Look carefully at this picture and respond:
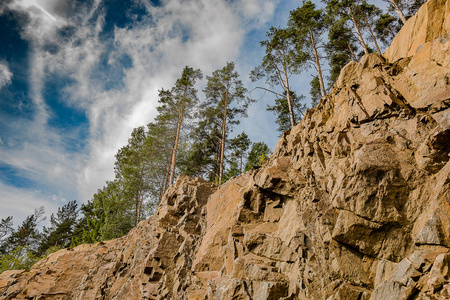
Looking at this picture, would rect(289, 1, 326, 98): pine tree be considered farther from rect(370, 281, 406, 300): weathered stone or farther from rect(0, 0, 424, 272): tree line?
rect(370, 281, 406, 300): weathered stone

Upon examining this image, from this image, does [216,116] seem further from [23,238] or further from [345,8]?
[23,238]

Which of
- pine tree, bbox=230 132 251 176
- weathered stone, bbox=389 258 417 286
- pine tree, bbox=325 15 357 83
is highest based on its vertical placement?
pine tree, bbox=325 15 357 83

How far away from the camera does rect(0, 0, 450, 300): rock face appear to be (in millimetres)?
4367

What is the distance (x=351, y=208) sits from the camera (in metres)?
5.08

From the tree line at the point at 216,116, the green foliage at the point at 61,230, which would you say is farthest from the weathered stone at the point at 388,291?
the green foliage at the point at 61,230

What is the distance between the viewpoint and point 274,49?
18.7 meters

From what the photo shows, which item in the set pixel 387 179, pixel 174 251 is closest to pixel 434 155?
pixel 387 179

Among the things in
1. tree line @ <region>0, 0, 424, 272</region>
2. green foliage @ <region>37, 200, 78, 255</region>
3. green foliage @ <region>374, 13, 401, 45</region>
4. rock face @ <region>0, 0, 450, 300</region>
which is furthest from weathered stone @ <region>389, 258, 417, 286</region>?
green foliage @ <region>37, 200, 78, 255</region>

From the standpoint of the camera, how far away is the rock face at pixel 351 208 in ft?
14.3

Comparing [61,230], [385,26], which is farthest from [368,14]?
[61,230]

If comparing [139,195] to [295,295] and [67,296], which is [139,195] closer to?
[67,296]

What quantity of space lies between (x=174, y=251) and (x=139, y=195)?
17.4 m

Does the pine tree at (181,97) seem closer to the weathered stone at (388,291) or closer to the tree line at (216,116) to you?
the tree line at (216,116)

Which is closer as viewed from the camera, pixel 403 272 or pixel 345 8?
pixel 403 272
